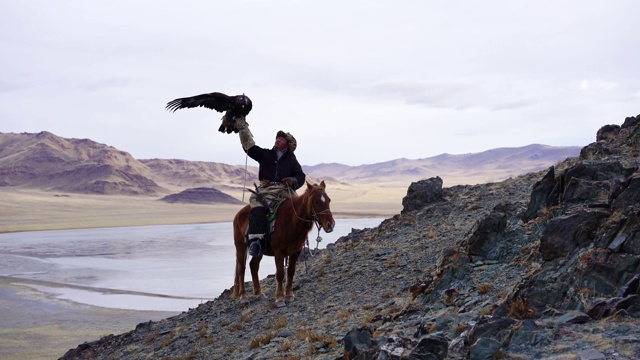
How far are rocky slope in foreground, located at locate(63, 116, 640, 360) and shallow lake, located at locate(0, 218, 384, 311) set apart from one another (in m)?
2.90

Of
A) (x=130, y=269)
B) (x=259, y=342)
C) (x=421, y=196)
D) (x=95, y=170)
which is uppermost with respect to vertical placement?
(x=95, y=170)

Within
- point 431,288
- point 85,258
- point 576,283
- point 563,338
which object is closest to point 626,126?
point 431,288

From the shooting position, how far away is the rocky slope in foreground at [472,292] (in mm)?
4938

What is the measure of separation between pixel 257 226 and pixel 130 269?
22644mm

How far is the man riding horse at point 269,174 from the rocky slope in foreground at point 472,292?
60.8 inches

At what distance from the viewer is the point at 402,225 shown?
14.2 metres

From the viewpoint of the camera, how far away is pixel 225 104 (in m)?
10.5

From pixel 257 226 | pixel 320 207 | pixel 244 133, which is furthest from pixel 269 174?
pixel 320 207

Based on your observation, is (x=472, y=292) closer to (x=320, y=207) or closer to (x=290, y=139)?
(x=320, y=207)

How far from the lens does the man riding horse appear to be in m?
10.4

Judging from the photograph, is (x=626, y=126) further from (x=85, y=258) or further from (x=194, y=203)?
(x=194, y=203)

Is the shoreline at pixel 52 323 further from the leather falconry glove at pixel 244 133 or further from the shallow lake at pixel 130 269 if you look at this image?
the leather falconry glove at pixel 244 133

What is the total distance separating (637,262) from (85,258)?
1417 inches

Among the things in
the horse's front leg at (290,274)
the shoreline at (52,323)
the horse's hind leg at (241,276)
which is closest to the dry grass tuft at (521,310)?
the horse's front leg at (290,274)
